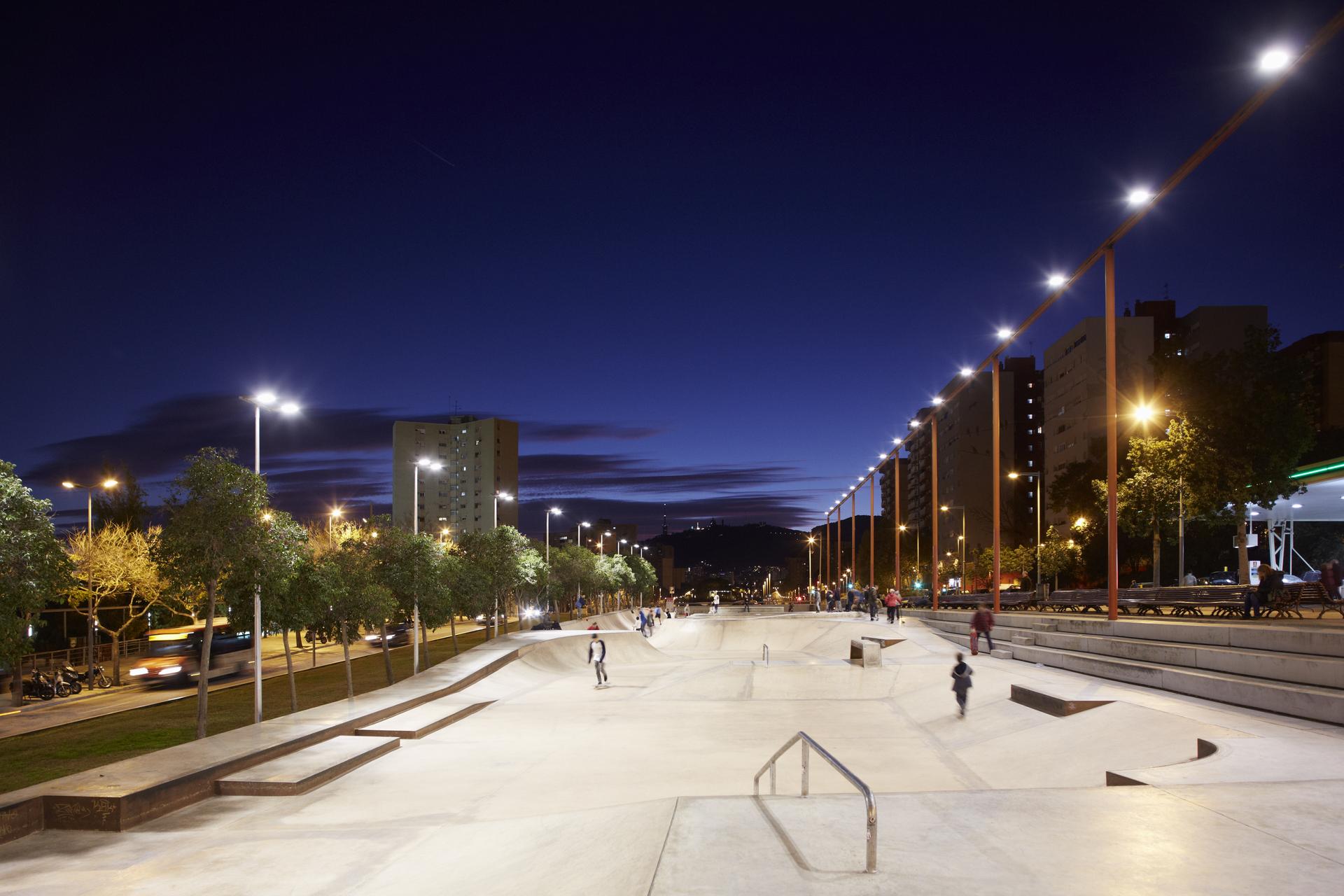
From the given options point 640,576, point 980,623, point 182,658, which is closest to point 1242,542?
point 980,623

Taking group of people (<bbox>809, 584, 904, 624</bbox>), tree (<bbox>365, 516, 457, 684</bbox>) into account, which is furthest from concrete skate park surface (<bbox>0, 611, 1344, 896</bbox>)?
group of people (<bbox>809, 584, 904, 624</bbox>)

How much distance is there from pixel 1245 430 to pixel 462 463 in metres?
159

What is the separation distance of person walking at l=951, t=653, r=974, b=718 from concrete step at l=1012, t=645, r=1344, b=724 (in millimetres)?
2765

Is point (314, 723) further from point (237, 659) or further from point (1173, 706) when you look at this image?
point (237, 659)

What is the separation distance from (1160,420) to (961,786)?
33441 millimetres

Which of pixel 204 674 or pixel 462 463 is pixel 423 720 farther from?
pixel 462 463

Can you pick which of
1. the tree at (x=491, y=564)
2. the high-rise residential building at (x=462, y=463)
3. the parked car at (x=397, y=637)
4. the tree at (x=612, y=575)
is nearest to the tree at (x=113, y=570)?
the tree at (x=491, y=564)

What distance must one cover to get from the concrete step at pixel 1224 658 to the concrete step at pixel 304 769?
14.0 metres

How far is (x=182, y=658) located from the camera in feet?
92.1

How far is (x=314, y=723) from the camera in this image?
15031mm

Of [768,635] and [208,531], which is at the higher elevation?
[208,531]

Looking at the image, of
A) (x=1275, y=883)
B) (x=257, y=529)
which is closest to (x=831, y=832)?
(x=1275, y=883)

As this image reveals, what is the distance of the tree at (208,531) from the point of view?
50.7 ft

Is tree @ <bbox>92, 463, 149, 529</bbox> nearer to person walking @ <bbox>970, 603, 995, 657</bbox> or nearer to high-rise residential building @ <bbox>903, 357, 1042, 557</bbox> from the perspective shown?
person walking @ <bbox>970, 603, 995, 657</bbox>
